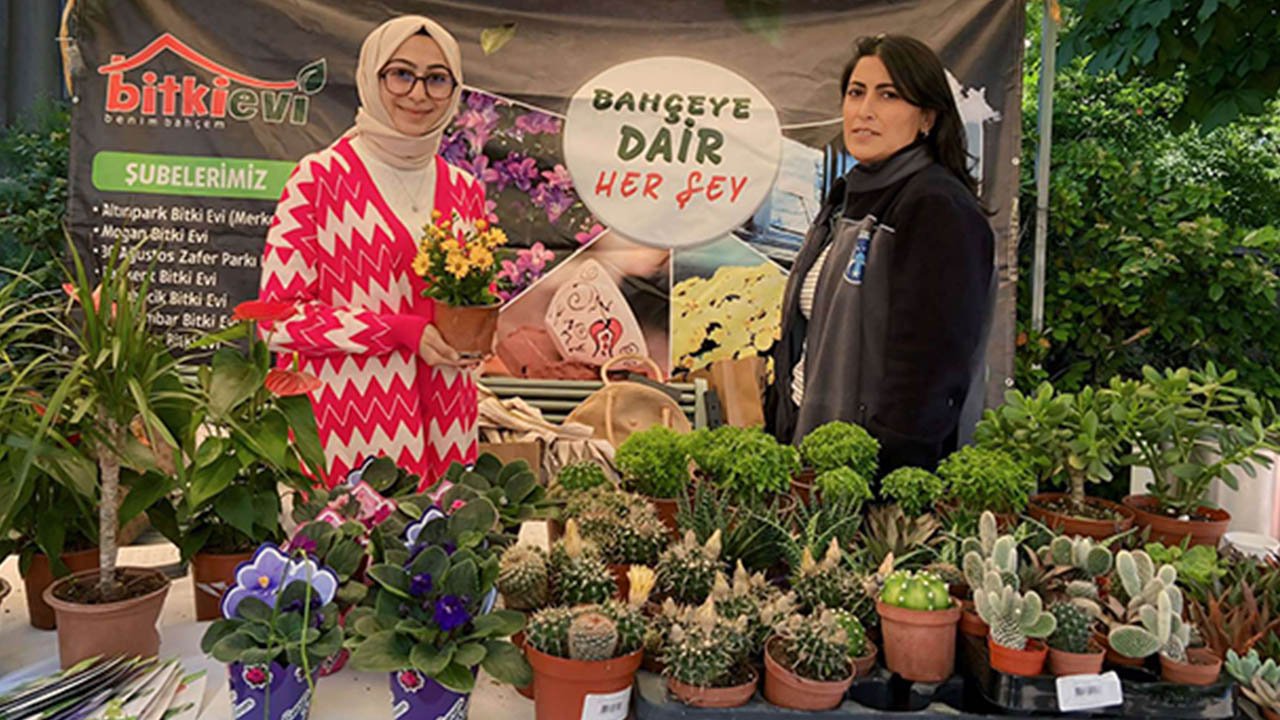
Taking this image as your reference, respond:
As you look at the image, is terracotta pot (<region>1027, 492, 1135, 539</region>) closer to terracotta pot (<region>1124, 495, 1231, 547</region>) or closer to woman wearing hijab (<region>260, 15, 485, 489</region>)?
terracotta pot (<region>1124, 495, 1231, 547</region>)

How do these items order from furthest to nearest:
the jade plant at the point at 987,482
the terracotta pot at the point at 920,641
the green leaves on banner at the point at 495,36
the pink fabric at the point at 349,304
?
the green leaves on banner at the point at 495,36, the pink fabric at the point at 349,304, the jade plant at the point at 987,482, the terracotta pot at the point at 920,641

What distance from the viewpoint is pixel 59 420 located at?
3.98 feet

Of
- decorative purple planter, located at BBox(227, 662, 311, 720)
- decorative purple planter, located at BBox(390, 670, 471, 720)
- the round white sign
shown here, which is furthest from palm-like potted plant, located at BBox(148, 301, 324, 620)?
the round white sign

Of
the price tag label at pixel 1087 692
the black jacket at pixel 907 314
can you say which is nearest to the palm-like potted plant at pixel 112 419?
the price tag label at pixel 1087 692

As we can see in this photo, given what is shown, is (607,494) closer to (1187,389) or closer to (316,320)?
(316,320)

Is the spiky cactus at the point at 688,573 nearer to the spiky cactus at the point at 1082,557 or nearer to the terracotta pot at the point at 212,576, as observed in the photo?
the spiky cactus at the point at 1082,557

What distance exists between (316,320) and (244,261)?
4.97ft

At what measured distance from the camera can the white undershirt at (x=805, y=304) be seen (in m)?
3.19

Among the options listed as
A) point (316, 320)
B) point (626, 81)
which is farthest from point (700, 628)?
point (626, 81)

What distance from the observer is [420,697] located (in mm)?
1086

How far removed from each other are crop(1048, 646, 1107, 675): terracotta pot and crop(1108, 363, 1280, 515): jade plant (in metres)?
0.76

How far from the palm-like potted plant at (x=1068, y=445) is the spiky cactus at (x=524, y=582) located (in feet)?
3.35

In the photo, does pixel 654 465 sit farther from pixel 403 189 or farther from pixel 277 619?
pixel 403 189

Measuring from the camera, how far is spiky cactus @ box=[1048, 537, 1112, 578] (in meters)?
1.32
